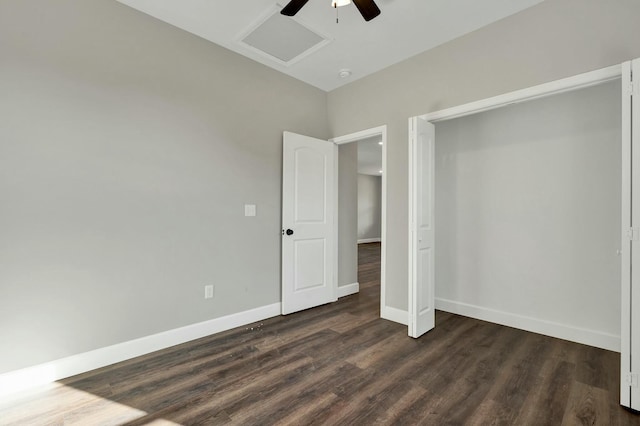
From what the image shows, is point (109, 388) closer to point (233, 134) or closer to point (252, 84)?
point (233, 134)

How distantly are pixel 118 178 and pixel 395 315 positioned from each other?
3026 millimetres

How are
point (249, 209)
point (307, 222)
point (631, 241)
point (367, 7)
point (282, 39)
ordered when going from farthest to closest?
1. point (307, 222)
2. point (249, 209)
3. point (282, 39)
4. point (367, 7)
5. point (631, 241)

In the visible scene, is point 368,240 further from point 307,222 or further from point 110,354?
point 110,354

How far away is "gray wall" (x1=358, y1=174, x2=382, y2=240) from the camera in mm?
11305

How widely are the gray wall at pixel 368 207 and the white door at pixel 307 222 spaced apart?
7362 mm

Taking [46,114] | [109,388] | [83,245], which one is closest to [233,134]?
[46,114]

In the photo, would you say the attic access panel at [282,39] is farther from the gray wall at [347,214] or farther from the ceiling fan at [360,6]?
the gray wall at [347,214]

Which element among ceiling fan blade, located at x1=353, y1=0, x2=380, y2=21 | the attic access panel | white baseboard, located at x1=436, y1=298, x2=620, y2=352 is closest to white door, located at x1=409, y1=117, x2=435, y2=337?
white baseboard, located at x1=436, y1=298, x2=620, y2=352

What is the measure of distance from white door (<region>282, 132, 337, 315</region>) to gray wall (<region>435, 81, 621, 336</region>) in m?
1.42

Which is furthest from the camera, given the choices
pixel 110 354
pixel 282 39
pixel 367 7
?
pixel 282 39

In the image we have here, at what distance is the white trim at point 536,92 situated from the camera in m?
2.10

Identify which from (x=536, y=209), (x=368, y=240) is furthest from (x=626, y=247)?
(x=368, y=240)

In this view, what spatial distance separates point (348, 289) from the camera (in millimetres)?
4320

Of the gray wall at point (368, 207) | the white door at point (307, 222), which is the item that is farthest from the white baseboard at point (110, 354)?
the gray wall at point (368, 207)
